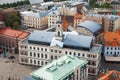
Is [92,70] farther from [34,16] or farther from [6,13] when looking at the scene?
[6,13]

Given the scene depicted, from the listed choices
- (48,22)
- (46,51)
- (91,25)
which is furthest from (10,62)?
(48,22)

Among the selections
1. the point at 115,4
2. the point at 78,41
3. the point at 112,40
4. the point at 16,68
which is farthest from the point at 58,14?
the point at 115,4

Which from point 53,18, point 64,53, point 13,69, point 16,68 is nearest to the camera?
point 64,53

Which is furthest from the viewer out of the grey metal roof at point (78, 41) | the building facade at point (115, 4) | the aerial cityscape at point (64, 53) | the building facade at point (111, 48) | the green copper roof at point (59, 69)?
the building facade at point (115, 4)

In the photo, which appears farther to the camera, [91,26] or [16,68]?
[91,26]

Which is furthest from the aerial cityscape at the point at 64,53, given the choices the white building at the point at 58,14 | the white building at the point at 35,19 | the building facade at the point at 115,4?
the building facade at the point at 115,4

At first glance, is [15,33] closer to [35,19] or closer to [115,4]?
[35,19]

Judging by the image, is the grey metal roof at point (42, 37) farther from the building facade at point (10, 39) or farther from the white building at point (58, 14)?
the white building at point (58, 14)
